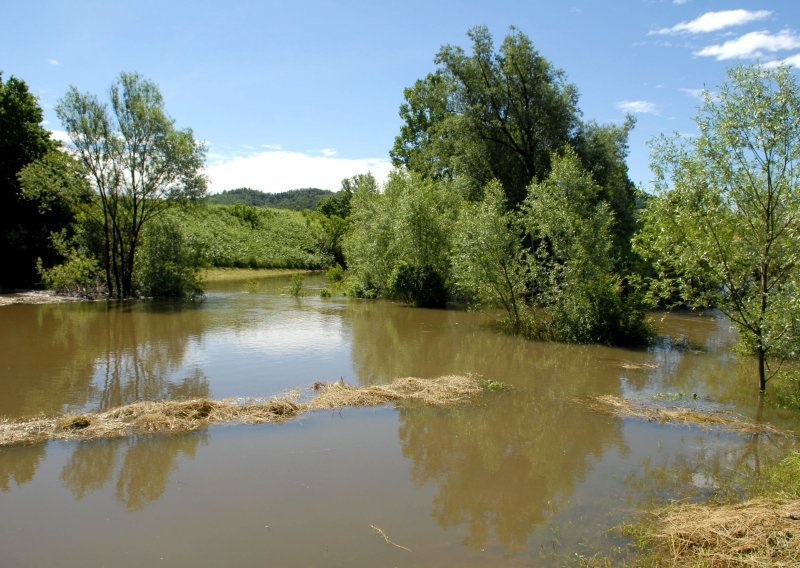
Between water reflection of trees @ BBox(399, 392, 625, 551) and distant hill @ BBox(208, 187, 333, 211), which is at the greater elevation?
distant hill @ BBox(208, 187, 333, 211)

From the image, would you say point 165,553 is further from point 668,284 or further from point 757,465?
point 668,284

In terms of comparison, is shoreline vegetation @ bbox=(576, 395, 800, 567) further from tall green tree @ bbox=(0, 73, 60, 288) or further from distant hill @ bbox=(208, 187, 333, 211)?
distant hill @ bbox=(208, 187, 333, 211)

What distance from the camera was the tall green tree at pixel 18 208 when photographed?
106ft

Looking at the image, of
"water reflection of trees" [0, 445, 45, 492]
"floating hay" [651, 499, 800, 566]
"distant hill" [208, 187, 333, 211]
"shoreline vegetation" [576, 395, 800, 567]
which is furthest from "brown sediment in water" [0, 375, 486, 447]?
"distant hill" [208, 187, 333, 211]

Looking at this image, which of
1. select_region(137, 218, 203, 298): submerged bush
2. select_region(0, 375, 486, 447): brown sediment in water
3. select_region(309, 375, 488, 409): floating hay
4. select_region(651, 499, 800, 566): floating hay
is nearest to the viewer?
select_region(651, 499, 800, 566): floating hay

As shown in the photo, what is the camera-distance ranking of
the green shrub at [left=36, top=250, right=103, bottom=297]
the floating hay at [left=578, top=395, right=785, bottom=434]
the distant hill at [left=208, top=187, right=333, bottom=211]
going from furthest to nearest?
the distant hill at [left=208, top=187, right=333, bottom=211], the green shrub at [left=36, top=250, right=103, bottom=297], the floating hay at [left=578, top=395, right=785, bottom=434]

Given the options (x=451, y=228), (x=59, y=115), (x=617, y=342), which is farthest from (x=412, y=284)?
(x=59, y=115)

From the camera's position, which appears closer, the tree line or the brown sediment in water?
the brown sediment in water

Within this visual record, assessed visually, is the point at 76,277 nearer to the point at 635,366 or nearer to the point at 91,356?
the point at 91,356

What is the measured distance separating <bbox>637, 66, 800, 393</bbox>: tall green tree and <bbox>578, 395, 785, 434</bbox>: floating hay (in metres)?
1.75

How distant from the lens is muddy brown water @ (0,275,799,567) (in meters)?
6.38

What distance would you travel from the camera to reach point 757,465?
29.0 ft

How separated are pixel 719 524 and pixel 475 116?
26945mm

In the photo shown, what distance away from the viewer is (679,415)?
37.4 ft
